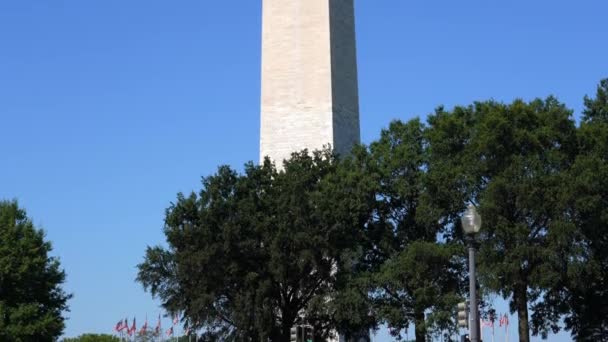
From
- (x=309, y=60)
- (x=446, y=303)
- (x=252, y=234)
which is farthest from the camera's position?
(x=309, y=60)

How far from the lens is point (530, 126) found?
50938 millimetres

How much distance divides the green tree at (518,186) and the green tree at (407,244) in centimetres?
188

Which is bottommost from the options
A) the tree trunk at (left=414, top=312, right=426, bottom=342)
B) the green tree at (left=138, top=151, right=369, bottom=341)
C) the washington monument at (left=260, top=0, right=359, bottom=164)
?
the tree trunk at (left=414, top=312, right=426, bottom=342)

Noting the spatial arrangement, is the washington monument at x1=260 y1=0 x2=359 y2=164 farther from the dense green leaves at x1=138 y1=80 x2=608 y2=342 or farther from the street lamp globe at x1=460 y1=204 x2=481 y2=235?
the street lamp globe at x1=460 y1=204 x2=481 y2=235

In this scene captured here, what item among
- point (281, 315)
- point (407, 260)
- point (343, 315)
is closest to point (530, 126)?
point (407, 260)

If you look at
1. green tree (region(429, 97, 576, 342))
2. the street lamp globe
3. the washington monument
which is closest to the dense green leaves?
green tree (region(429, 97, 576, 342))

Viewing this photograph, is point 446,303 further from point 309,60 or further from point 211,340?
point 309,60

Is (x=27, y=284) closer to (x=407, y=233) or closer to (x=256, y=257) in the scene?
(x=256, y=257)

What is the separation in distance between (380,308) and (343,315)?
6.87ft

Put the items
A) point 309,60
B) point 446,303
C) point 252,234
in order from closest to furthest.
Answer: point 446,303 < point 252,234 < point 309,60

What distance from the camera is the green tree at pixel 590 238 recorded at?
47844mm

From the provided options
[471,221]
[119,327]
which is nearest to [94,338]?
[119,327]

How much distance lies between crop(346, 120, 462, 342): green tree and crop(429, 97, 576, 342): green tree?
188cm

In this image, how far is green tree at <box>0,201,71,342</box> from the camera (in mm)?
59300
